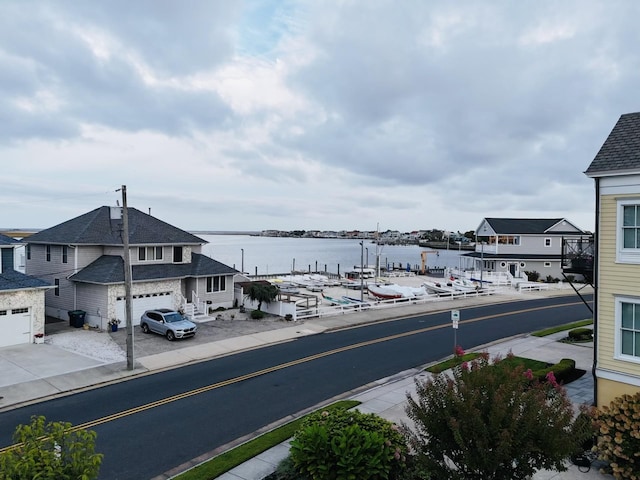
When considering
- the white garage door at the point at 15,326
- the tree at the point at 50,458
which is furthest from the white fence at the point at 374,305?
the tree at the point at 50,458

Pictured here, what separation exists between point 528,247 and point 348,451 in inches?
2444

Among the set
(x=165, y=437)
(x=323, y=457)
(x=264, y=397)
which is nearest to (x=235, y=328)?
(x=264, y=397)

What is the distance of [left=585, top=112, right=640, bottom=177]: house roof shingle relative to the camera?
12328mm

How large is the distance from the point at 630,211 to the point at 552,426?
7111 mm

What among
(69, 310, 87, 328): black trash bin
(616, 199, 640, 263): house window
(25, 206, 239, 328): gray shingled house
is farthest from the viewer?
(25, 206, 239, 328): gray shingled house

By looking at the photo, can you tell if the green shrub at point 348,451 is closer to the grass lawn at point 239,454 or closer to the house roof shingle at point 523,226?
the grass lawn at point 239,454

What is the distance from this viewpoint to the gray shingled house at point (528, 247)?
209 ft

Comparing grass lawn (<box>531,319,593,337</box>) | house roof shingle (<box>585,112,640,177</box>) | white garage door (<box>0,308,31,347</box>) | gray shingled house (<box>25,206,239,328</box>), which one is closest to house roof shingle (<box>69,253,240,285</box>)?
gray shingled house (<box>25,206,239,328</box>)

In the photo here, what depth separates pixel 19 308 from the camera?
82.4 feet

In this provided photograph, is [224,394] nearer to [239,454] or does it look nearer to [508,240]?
[239,454]

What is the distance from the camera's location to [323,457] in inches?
376

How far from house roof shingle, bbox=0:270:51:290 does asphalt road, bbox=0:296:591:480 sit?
424 inches

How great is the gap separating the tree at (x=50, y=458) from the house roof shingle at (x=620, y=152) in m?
13.7

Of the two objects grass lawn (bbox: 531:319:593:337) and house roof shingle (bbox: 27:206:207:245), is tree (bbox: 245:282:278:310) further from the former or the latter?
grass lawn (bbox: 531:319:593:337)
